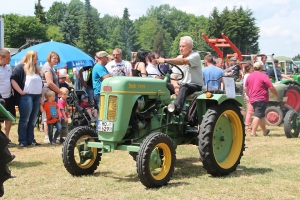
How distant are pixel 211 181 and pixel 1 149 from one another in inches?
119

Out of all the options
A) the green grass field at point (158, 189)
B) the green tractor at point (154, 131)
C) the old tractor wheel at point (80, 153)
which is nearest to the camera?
the green grass field at point (158, 189)

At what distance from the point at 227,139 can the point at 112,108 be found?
1.88m

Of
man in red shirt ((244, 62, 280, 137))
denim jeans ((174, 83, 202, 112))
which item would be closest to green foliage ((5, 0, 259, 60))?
man in red shirt ((244, 62, 280, 137))

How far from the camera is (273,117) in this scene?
1242 centimetres

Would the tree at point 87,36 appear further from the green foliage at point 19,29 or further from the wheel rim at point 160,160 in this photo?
the wheel rim at point 160,160

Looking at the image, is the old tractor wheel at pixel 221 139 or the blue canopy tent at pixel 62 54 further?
the blue canopy tent at pixel 62 54

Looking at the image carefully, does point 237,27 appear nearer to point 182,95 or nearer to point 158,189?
point 182,95

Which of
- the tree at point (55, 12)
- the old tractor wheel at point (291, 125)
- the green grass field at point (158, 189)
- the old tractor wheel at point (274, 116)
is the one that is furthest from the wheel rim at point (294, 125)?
the tree at point (55, 12)

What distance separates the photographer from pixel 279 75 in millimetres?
14875

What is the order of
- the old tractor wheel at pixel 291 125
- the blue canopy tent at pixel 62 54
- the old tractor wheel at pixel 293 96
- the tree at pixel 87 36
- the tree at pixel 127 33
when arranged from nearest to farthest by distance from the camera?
the old tractor wheel at pixel 291 125 → the old tractor wheel at pixel 293 96 → the blue canopy tent at pixel 62 54 → the tree at pixel 87 36 → the tree at pixel 127 33

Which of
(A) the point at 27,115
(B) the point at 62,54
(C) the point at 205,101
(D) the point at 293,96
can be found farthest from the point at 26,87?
(D) the point at 293,96

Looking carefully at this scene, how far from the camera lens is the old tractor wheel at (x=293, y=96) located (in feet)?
43.4

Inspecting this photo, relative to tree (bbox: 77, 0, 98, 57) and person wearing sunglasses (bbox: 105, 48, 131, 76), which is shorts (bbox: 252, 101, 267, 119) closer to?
person wearing sunglasses (bbox: 105, 48, 131, 76)

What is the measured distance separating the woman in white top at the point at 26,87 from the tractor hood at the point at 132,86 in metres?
3.28
